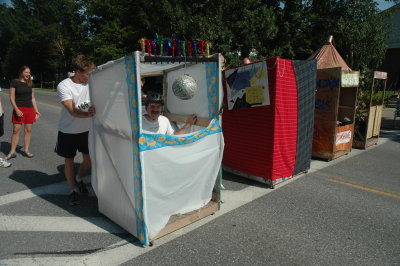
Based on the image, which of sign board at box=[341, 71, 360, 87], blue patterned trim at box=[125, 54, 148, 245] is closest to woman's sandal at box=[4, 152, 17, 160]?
blue patterned trim at box=[125, 54, 148, 245]

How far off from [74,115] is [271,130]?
108 inches

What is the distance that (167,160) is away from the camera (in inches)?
113

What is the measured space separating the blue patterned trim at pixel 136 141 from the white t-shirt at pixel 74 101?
4.32 ft

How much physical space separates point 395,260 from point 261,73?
9.15 ft

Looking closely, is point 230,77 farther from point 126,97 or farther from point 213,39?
point 213,39

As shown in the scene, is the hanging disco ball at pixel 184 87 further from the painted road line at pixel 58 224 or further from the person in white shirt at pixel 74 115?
the painted road line at pixel 58 224

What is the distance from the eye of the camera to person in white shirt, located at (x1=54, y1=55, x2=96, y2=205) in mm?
3449

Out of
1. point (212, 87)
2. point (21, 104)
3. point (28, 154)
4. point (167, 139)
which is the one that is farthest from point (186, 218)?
point (21, 104)

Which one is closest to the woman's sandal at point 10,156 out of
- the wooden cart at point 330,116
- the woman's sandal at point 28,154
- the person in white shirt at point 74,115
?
the woman's sandal at point 28,154

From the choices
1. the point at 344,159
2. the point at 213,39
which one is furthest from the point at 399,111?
the point at 213,39

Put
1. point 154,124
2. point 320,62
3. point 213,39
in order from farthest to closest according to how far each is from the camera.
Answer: point 213,39 → point 320,62 → point 154,124

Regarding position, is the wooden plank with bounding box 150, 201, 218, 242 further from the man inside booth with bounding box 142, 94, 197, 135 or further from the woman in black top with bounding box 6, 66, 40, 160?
the woman in black top with bounding box 6, 66, 40, 160

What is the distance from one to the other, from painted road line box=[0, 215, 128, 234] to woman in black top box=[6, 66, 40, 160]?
2950 mm

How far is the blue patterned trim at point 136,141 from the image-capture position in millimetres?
2514
